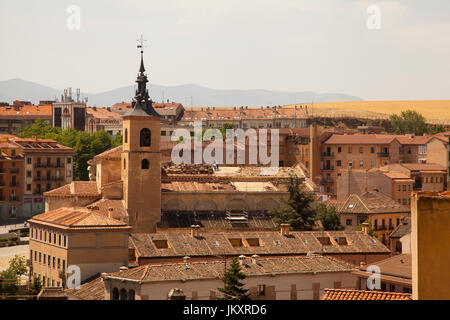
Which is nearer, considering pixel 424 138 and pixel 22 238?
pixel 22 238

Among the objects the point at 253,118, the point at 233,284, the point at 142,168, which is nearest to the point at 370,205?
the point at 142,168

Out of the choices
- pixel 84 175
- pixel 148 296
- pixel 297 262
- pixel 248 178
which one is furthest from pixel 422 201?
pixel 84 175

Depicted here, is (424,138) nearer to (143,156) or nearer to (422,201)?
(143,156)

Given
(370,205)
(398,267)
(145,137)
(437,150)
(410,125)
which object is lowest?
(398,267)

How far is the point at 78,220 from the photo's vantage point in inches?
2406

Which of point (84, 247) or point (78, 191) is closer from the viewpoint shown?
point (84, 247)

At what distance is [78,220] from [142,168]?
53.9ft

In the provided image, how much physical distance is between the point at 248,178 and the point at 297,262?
29688 mm

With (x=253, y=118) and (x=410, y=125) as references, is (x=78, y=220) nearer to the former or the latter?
(x=253, y=118)

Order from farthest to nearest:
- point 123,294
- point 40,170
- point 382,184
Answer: point 40,170
point 382,184
point 123,294

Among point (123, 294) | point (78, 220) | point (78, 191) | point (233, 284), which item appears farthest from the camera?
point (78, 191)

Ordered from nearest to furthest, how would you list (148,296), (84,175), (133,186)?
(148,296) → (133,186) → (84,175)

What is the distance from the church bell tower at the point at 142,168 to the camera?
251 ft

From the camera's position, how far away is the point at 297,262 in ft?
184
